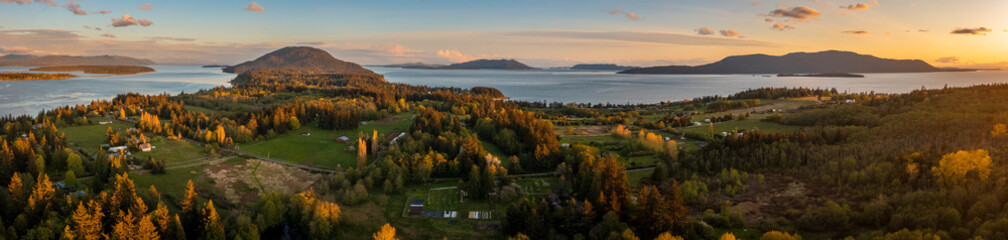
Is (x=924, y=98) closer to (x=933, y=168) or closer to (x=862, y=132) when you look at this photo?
(x=862, y=132)

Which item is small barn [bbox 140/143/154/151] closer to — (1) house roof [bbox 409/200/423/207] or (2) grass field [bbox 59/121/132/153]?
(2) grass field [bbox 59/121/132/153]

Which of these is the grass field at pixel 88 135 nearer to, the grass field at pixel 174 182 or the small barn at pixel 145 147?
the small barn at pixel 145 147

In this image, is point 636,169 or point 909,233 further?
point 636,169

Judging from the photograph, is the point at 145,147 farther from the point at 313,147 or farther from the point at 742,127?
the point at 742,127

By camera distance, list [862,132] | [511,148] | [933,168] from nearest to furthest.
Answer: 1. [933,168]
2. [862,132]
3. [511,148]

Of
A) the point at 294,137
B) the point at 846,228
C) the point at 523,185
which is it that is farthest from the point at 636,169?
the point at 294,137

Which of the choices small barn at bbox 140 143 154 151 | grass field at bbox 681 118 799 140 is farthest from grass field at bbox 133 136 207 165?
grass field at bbox 681 118 799 140
